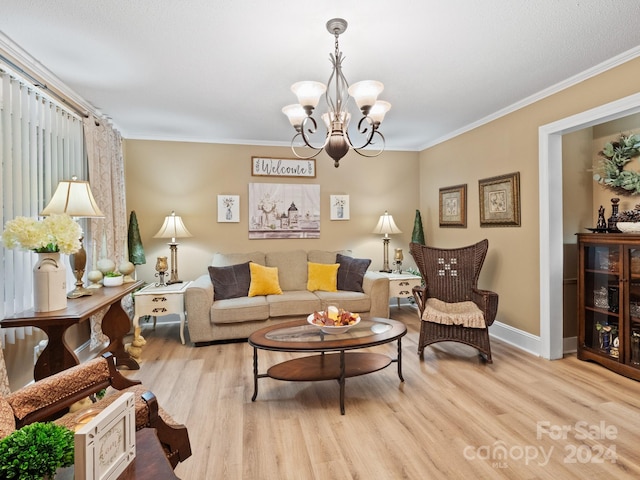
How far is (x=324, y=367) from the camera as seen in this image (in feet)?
8.75

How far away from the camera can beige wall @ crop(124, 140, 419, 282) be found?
4.46 meters

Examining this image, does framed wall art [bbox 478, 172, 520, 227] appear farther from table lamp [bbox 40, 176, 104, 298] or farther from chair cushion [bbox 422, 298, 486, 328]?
table lamp [bbox 40, 176, 104, 298]

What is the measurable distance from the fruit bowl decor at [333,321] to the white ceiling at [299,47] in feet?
6.21

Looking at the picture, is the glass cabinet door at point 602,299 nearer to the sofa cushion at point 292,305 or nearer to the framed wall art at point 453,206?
the framed wall art at point 453,206

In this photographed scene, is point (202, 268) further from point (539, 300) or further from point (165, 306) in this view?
point (539, 300)

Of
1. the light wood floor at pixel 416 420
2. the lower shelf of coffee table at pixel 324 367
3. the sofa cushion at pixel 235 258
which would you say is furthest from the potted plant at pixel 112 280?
the lower shelf of coffee table at pixel 324 367

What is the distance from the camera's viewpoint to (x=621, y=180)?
3.09 metres

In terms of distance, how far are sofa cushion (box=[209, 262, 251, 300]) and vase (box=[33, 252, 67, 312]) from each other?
1.81m

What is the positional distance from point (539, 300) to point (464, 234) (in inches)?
50.7

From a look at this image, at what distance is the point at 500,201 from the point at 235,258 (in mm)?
3145

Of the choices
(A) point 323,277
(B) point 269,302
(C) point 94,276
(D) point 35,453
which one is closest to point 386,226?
(A) point 323,277

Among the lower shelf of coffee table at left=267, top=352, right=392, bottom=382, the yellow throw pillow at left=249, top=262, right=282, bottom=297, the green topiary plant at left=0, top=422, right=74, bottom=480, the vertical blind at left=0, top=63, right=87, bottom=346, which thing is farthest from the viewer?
the yellow throw pillow at left=249, top=262, right=282, bottom=297

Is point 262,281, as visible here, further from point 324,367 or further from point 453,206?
point 453,206

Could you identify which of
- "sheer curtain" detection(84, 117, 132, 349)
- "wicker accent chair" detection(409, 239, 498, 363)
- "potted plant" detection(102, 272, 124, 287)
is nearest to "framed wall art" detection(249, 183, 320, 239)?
"sheer curtain" detection(84, 117, 132, 349)
